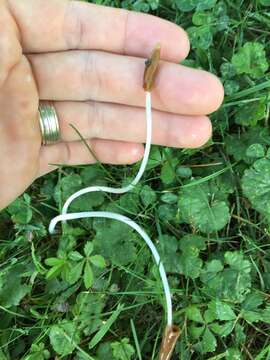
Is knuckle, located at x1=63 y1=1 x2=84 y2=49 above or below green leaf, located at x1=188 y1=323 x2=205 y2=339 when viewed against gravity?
above

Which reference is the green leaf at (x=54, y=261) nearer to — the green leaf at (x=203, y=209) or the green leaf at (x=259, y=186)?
the green leaf at (x=203, y=209)

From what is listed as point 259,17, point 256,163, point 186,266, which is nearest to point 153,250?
point 186,266

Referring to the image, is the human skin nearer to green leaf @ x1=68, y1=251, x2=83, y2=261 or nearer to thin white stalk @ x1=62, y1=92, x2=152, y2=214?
thin white stalk @ x1=62, y1=92, x2=152, y2=214

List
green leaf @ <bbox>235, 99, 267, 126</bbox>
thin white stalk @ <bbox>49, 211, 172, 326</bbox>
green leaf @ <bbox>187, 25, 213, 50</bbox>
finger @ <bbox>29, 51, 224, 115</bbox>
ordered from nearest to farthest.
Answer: finger @ <bbox>29, 51, 224, 115</bbox> < thin white stalk @ <bbox>49, 211, 172, 326</bbox> < green leaf @ <bbox>235, 99, 267, 126</bbox> < green leaf @ <bbox>187, 25, 213, 50</bbox>

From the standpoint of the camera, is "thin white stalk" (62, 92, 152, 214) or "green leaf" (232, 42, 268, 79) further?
"green leaf" (232, 42, 268, 79)

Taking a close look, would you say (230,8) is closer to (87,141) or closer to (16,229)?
(87,141)

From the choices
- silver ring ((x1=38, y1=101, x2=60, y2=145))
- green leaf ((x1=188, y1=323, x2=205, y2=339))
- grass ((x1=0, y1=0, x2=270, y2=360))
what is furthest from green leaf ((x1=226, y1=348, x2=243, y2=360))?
silver ring ((x1=38, y1=101, x2=60, y2=145))
